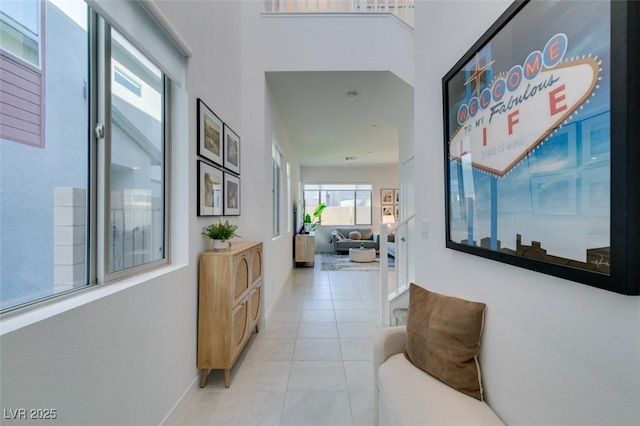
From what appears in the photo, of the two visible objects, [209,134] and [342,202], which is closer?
[209,134]

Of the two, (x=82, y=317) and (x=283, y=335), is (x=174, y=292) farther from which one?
(x=283, y=335)

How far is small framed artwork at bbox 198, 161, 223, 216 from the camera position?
6.59 feet

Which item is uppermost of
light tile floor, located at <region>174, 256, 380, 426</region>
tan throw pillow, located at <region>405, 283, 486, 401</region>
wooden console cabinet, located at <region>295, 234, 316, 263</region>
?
tan throw pillow, located at <region>405, 283, 486, 401</region>

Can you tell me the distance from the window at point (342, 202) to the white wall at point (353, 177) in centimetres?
24

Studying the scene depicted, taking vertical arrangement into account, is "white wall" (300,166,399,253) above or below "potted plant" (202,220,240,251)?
above

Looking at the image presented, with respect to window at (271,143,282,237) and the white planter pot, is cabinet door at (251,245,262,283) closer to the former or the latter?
the white planter pot

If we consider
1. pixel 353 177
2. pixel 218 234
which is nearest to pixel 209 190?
pixel 218 234

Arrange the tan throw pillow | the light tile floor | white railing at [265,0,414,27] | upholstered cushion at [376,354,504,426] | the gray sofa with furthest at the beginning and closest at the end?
1. the gray sofa
2. white railing at [265,0,414,27]
3. the light tile floor
4. the tan throw pillow
5. upholstered cushion at [376,354,504,426]

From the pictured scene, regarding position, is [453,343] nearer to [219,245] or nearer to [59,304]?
[59,304]

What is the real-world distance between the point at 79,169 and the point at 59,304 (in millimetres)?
581

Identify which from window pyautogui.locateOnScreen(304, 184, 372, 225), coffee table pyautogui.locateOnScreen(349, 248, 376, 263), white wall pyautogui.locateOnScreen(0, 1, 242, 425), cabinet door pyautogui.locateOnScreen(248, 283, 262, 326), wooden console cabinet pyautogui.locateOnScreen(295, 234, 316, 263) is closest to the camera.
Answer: white wall pyautogui.locateOnScreen(0, 1, 242, 425)

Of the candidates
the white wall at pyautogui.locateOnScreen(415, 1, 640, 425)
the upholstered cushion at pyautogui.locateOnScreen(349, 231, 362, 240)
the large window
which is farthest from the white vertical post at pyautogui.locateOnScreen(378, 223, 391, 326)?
the upholstered cushion at pyautogui.locateOnScreen(349, 231, 362, 240)

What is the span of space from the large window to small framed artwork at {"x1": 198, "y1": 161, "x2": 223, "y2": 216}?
0.38 m

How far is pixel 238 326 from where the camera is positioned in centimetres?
211
